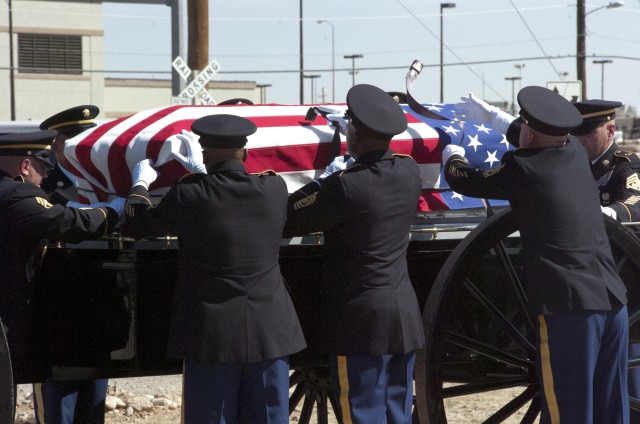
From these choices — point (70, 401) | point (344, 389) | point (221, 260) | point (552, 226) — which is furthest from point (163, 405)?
point (552, 226)

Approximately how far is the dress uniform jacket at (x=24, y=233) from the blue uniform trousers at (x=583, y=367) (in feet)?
5.31

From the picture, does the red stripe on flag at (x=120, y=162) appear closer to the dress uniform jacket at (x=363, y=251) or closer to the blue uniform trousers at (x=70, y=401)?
the dress uniform jacket at (x=363, y=251)

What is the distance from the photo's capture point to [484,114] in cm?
439

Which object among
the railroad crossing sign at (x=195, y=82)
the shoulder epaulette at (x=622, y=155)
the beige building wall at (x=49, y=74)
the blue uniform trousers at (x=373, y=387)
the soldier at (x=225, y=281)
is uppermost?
the beige building wall at (x=49, y=74)

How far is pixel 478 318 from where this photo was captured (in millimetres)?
4191

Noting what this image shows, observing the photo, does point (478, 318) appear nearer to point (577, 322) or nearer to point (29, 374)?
point (577, 322)

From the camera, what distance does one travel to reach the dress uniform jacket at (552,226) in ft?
12.5

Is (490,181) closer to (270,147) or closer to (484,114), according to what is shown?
(484,114)

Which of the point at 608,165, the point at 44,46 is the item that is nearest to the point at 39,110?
the point at 44,46

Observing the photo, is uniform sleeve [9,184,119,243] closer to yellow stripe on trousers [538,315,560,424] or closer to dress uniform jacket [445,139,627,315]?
dress uniform jacket [445,139,627,315]

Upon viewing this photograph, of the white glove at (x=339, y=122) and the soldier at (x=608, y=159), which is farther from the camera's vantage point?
the soldier at (x=608, y=159)

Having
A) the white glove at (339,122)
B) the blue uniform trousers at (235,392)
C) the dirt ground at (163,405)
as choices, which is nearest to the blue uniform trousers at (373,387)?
the blue uniform trousers at (235,392)

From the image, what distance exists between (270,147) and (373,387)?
987mm

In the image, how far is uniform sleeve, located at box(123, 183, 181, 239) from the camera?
3.53 metres
